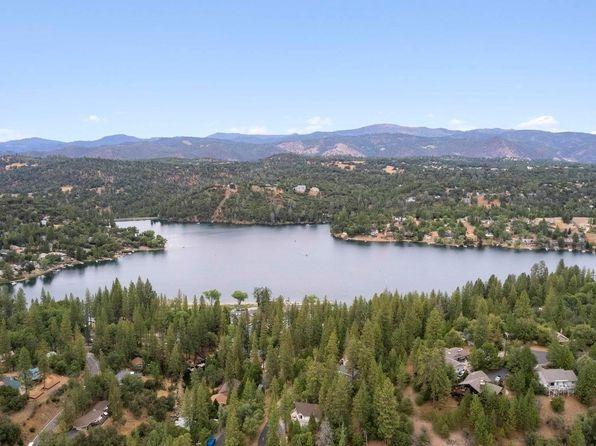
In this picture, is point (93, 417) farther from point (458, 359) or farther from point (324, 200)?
point (324, 200)

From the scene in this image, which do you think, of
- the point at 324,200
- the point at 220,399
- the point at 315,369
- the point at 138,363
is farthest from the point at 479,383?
the point at 324,200

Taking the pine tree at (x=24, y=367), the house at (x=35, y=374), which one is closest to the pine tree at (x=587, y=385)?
the pine tree at (x=24, y=367)

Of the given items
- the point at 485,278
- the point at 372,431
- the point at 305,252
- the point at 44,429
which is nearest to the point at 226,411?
the point at 372,431

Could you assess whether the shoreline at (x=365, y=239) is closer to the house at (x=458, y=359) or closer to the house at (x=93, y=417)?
the house at (x=458, y=359)


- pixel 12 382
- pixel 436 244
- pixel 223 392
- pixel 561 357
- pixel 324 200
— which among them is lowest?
pixel 436 244

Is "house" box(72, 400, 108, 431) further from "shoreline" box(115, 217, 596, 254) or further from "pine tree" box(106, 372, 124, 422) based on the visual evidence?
"shoreline" box(115, 217, 596, 254)

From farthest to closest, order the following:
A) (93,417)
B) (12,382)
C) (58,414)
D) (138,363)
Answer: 1. (138,363)
2. (12,382)
3. (58,414)
4. (93,417)
